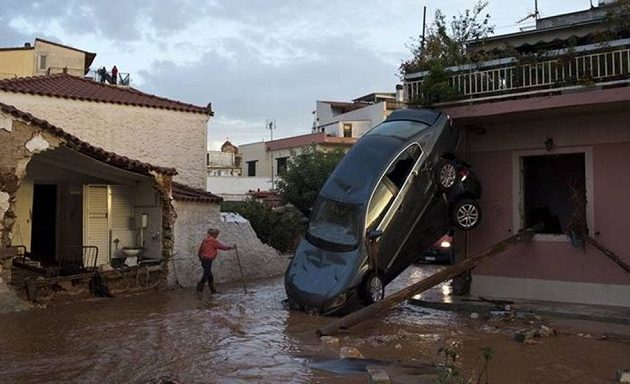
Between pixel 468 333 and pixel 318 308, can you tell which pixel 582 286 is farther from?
pixel 318 308

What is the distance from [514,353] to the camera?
357 inches

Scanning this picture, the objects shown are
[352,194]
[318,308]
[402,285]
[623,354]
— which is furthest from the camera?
[402,285]

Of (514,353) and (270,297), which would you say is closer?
(514,353)

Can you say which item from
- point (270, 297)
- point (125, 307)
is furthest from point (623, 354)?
point (125, 307)

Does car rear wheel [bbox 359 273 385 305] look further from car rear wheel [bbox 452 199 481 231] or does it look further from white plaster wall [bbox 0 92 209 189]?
white plaster wall [bbox 0 92 209 189]

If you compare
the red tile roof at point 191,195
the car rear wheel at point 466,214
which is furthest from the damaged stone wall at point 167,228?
the car rear wheel at point 466,214

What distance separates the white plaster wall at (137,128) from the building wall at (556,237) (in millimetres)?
10305

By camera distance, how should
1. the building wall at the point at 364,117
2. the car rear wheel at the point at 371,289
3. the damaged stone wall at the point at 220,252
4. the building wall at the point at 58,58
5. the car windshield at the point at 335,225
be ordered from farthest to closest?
the building wall at the point at 364,117 < the building wall at the point at 58,58 < the damaged stone wall at the point at 220,252 < the car windshield at the point at 335,225 < the car rear wheel at the point at 371,289

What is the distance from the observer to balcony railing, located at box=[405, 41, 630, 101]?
38.3 feet

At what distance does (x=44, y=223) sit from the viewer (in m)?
18.5

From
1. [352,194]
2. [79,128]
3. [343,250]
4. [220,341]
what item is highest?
[79,128]

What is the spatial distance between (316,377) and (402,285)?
33.6 ft

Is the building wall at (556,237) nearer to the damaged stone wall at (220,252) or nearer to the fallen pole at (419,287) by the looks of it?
the fallen pole at (419,287)

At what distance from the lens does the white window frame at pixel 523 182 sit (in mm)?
12406
